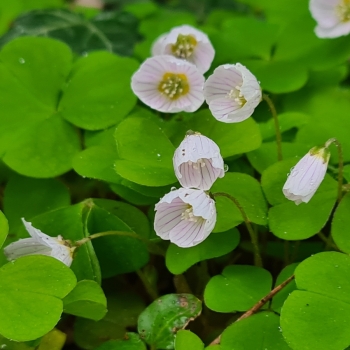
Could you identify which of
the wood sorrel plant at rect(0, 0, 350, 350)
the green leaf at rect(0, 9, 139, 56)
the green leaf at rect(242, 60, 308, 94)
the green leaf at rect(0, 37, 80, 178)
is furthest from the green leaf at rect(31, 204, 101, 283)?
the green leaf at rect(0, 9, 139, 56)

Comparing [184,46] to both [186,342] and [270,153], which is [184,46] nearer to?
[270,153]

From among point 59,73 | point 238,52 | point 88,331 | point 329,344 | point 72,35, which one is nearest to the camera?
point 329,344

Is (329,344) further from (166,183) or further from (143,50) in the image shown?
(143,50)

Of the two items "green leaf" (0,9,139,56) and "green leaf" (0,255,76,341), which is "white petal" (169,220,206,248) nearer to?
"green leaf" (0,255,76,341)

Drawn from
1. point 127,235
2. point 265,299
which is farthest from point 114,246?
point 265,299

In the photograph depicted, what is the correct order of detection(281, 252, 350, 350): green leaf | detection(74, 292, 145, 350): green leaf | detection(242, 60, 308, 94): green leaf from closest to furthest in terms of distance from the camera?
1. detection(281, 252, 350, 350): green leaf
2. detection(74, 292, 145, 350): green leaf
3. detection(242, 60, 308, 94): green leaf

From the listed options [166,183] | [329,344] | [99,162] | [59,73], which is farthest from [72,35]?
[329,344]

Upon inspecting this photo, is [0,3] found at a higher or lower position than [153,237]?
higher
